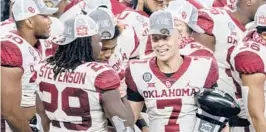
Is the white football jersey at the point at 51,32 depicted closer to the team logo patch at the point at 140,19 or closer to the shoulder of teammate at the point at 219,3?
the team logo patch at the point at 140,19

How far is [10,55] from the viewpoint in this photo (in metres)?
5.50

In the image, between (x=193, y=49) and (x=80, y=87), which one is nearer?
(x=80, y=87)

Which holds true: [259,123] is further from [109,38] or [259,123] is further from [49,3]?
[49,3]

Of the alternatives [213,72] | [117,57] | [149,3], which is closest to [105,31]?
[117,57]

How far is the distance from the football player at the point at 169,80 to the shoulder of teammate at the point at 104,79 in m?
0.48

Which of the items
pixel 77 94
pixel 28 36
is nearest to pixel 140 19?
→ pixel 28 36

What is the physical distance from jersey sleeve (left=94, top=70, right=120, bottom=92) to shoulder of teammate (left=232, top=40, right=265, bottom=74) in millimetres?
1064

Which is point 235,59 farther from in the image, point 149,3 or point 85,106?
point 149,3

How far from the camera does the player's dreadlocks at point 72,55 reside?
4.62 m

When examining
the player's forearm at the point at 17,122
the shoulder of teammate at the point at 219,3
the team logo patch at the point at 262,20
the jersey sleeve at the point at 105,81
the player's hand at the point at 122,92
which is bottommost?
the player's forearm at the point at 17,122

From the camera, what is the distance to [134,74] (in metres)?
4.99

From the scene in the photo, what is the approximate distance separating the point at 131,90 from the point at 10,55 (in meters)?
1.04

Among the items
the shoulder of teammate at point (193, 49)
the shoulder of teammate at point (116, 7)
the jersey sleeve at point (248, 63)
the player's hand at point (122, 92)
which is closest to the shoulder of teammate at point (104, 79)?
the player's hand at point (122, 92)

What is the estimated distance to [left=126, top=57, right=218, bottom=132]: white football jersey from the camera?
4.89 m
